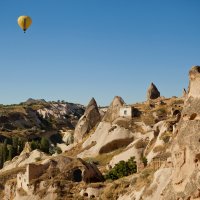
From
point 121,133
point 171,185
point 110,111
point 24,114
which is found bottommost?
point 171,185

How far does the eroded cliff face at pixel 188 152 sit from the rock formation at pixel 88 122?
52754 mm

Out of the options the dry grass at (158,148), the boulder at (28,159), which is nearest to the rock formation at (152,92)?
the boulder at (28,159)

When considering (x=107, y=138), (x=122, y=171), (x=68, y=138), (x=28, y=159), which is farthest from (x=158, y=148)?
(x=68, y=138)

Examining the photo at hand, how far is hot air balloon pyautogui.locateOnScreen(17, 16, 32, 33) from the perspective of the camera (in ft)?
188

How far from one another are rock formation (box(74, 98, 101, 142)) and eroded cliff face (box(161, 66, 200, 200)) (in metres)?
52.8

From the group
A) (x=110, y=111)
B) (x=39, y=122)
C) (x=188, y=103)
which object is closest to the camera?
(x=188, y=103)

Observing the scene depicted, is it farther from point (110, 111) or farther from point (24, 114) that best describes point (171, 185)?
point (24, 114)

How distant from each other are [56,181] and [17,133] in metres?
103

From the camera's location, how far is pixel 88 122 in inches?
3039

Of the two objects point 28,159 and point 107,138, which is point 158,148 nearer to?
point 107,138

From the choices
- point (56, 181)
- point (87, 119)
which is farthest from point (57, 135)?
point (56, 181)

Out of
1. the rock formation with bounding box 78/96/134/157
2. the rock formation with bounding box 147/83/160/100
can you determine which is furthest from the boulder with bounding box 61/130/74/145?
the rock formation with bounding box 78/96/134/157

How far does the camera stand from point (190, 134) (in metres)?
21.7

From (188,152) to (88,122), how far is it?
184 feet
